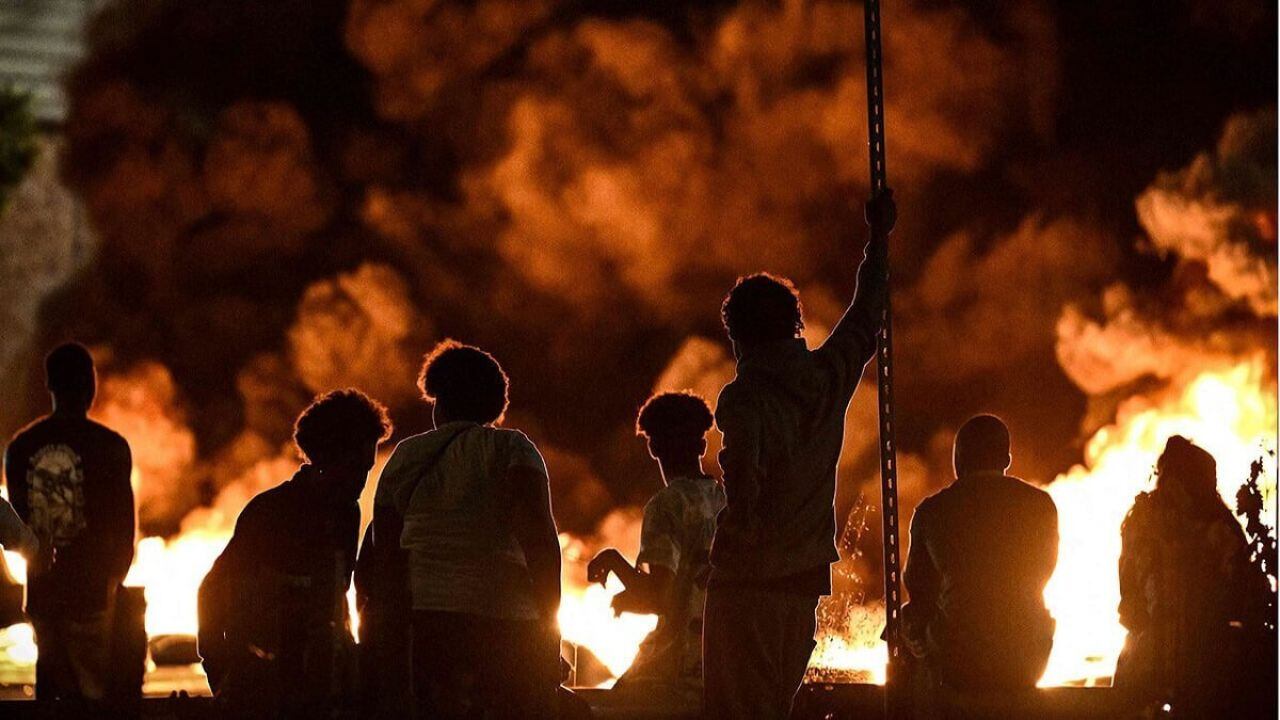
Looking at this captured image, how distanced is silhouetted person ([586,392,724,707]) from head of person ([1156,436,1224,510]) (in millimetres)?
1431

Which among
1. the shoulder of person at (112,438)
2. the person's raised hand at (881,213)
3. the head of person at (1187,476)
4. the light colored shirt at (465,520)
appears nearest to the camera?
the person's raised hand at (881,213)

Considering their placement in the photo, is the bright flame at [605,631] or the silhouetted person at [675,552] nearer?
the silhouetted person at [675,552]

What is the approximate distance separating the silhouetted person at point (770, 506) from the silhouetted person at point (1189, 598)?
1501mm

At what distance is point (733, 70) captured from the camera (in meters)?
13.3

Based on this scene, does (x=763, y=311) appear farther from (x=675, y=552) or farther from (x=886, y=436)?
(x=675, y=552)

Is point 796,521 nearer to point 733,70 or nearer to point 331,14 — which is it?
point 733,70

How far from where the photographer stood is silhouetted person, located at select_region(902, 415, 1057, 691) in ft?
16.0

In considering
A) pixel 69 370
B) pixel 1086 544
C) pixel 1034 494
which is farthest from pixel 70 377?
pixel 1086 544

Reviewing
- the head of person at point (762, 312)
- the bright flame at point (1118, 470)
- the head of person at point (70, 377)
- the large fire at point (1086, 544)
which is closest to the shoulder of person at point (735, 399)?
the head of person at point (762, 312)

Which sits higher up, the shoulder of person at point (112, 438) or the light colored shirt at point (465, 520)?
the shoulder of person at point (112, 438)

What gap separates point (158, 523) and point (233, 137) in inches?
124

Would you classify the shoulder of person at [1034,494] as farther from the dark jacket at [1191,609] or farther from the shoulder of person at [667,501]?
the shoulder of person at [667,501]

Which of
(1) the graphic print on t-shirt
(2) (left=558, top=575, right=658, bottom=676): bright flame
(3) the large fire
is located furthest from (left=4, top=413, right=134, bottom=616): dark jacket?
(3) the large fire

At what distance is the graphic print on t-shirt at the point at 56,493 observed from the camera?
Result: 16.3ft
